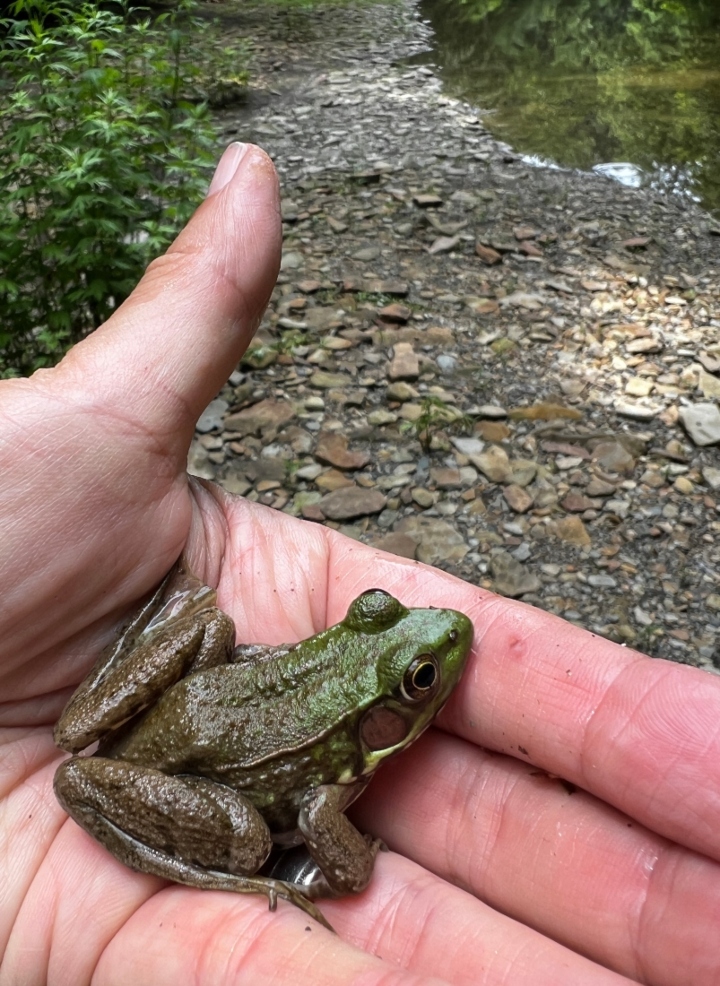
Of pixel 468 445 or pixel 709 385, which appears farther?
pixel 709 385

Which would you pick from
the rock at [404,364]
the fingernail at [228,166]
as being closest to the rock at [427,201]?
the rock at [404,364]

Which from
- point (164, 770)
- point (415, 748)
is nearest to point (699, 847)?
point (415, 748)

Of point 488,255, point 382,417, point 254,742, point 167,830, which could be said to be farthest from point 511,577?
point 488,255

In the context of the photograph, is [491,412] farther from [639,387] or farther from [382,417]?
[639,387]

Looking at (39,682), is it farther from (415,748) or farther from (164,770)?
(415,748)

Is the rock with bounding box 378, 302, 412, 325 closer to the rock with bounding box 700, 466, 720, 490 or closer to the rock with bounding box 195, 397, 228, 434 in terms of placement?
the rock with bounding box 195, 397, 228, 434

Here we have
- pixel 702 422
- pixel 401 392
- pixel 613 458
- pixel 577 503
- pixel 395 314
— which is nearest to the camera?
pixel 577 503
